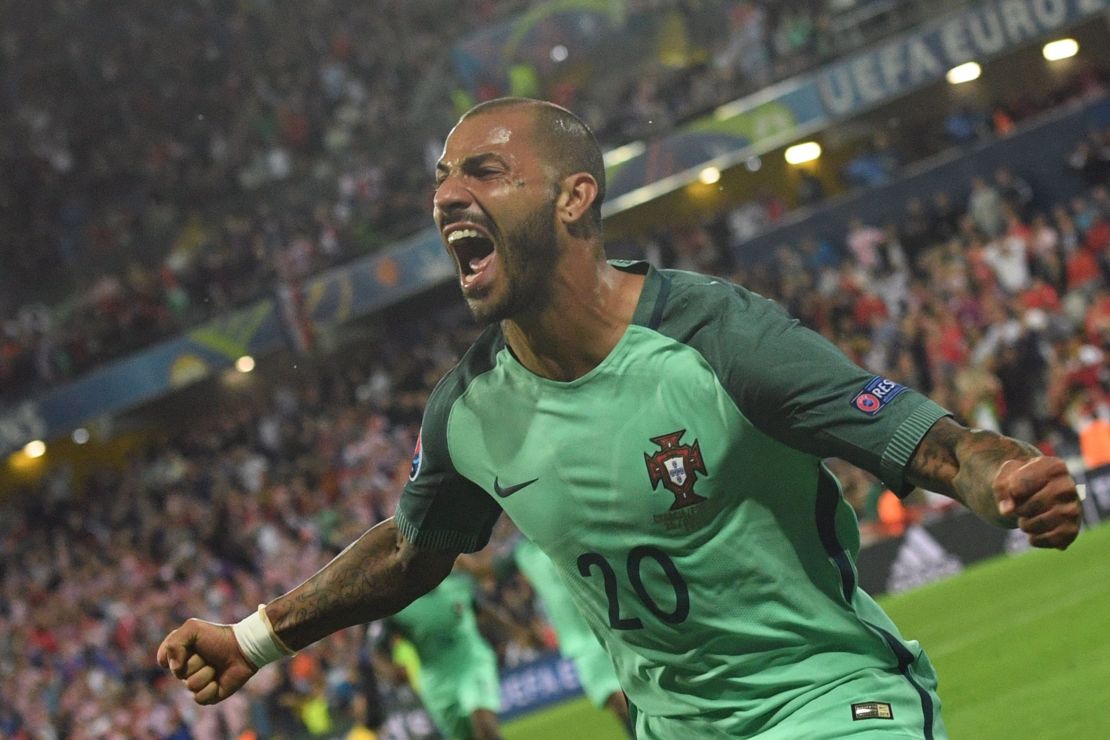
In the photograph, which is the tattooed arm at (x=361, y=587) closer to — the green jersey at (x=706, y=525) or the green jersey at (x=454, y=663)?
the green jersey at (x=706, y=525)

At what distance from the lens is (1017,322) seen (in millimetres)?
17328

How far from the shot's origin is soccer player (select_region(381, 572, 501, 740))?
10297mm

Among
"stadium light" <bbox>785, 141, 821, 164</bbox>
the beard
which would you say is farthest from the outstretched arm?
"stadium light" <bbox>785, 141, 821, 164</bbox>

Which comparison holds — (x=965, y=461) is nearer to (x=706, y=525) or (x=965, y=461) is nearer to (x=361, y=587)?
(x=706, y=525)

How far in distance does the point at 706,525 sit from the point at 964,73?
859 inches

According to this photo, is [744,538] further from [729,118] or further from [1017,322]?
[729,118]

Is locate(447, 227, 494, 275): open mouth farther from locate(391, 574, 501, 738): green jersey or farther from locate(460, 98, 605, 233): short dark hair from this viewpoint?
locate(391, 574, 501, 738): green jersey

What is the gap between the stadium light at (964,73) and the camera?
76.7 ft

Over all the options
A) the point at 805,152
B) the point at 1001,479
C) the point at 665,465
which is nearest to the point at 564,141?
the point at 665,465

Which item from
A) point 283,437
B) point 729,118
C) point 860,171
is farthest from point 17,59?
point 860,171

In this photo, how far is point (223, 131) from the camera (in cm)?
3378

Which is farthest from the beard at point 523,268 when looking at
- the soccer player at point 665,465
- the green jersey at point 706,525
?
the green jersey at point 706,525

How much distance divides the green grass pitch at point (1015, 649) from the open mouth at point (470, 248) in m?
4.95

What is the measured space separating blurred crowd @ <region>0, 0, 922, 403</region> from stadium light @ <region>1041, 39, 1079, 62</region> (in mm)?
4539
